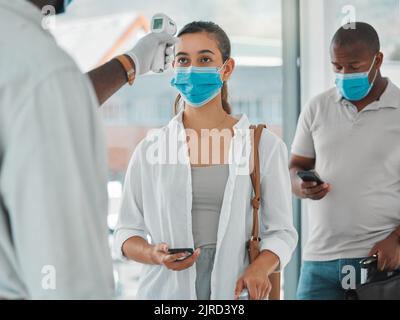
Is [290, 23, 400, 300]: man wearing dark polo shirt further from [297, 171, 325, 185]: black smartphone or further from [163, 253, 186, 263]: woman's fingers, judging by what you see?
[163, 253, 186, 263]: woman's fingers

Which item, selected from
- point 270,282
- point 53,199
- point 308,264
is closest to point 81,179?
point 53,199

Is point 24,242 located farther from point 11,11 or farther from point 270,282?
point 270,282

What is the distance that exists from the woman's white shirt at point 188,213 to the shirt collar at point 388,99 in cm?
39

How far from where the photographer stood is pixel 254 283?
1369 mm

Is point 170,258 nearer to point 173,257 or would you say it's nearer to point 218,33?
point 173,257

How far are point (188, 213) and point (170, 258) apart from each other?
0.11 m

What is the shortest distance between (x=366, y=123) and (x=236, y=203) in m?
0.50

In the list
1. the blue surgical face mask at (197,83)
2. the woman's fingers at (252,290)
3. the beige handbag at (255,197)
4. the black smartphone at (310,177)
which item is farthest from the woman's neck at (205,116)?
the woman's fingers at (252,290)

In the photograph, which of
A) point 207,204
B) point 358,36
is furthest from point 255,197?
point 358,36

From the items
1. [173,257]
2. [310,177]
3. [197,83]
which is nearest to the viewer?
[173,257]

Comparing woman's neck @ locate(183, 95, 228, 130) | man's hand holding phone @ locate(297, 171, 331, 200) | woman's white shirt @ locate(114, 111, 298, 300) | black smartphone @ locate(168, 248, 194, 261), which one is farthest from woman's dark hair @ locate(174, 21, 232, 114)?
black smartphone @ locate(168, 248, 194, 261)

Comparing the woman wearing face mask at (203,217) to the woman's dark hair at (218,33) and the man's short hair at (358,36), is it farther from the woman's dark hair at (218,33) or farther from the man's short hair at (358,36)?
the man's short hair at (358,36)

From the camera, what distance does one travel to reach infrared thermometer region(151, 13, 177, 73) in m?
1.42
